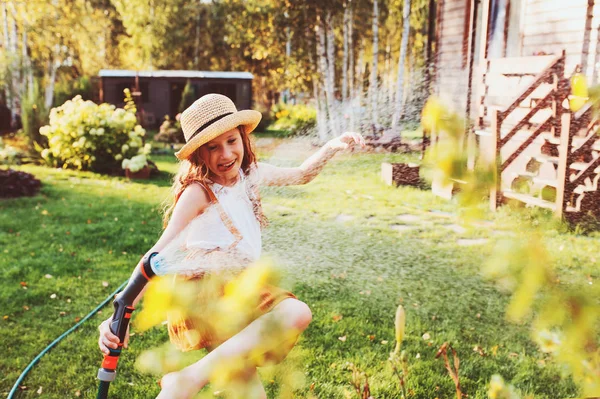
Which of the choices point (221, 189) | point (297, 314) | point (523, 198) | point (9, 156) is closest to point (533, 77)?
point (221, 189)

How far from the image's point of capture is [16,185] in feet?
27.0

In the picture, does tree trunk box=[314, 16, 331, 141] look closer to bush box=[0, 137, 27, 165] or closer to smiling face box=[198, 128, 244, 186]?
bush box=[0, 137, 27, 165]

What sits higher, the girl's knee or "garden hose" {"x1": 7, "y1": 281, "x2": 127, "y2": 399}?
the girl's knee

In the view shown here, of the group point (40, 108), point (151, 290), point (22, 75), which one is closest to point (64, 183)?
point (40, 108)

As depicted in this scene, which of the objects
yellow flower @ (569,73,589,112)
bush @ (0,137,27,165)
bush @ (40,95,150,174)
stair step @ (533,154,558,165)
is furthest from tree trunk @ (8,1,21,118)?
yellow flower @ (569,73,589,112)

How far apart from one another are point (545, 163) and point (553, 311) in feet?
23.8

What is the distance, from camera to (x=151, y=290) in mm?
1054

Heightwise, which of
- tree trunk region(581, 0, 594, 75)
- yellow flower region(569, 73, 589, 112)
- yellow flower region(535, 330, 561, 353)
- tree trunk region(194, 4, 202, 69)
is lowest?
yellow flower region(535, 330, 561, 353)

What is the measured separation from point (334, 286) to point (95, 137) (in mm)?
7226

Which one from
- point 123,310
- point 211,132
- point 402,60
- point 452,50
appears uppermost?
point 452,50

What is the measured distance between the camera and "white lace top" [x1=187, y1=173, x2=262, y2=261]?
227 centimetres

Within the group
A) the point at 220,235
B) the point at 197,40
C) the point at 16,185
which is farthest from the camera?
the point at 197,40

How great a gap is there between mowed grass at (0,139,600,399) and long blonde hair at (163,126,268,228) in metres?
0.43

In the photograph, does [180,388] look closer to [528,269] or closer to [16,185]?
[528,269]
